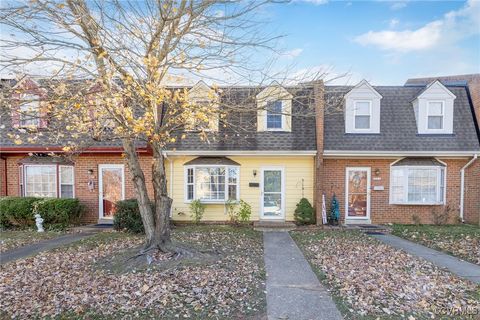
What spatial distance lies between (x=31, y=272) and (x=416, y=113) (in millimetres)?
14079

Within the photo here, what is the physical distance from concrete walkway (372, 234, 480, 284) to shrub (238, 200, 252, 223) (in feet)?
15.4

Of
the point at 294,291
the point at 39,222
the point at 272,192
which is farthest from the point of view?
the point at 272,192

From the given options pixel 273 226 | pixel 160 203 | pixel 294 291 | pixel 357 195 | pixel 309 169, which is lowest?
pixel 273 226

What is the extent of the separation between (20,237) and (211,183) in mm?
6740

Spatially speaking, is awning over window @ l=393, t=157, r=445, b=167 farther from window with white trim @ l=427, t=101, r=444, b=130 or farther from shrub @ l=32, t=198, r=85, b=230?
shrub @ l=32, t=198, r=85, b=230

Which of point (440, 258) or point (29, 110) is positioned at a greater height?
point (29, 110)

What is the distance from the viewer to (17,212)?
1032cm

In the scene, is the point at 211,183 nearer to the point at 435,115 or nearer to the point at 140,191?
the point at 140,191

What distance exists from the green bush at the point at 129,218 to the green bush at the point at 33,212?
7.46 ft

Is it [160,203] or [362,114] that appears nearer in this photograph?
[160,203]

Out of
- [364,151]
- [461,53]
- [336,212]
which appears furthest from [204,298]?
[461,53]

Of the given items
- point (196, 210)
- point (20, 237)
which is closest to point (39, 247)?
point (20, 237)

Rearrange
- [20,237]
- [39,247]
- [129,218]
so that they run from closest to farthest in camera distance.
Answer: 1. [39,247]
2. [20,237]
3. [129,218]

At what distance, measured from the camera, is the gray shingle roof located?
36.5 ft
